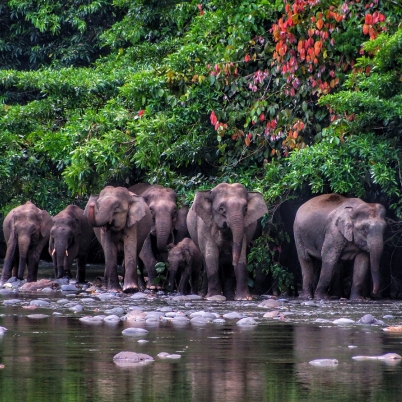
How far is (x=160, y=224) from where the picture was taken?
19.3 meters

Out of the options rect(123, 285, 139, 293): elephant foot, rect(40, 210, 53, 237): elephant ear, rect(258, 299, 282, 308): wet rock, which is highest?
rect(40, 210, 53, 237): elephant ear

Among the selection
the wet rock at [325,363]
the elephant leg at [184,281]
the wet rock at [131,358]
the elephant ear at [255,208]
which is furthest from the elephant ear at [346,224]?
the wet rock at [131,358]

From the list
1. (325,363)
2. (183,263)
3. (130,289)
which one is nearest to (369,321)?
(325,363)

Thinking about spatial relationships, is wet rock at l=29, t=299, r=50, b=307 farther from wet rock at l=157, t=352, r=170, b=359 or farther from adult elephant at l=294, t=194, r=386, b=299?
wet rock at l=157, t=352, r=170, b=359

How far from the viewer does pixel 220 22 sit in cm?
1964

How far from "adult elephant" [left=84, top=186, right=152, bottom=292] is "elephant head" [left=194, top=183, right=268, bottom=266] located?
5.08 feet

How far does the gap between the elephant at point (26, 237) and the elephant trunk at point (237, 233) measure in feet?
17.6

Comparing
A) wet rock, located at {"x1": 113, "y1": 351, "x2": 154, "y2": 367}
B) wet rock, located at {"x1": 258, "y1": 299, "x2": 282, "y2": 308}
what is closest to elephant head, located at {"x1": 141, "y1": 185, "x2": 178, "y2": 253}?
wet rock, located at {"x1": 258, "y1": 299, "x2": 282, "y2": 308}

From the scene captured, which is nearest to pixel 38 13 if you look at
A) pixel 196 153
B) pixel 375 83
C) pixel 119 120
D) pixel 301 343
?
pixel 119 120

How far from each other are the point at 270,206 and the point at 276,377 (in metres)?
10.6

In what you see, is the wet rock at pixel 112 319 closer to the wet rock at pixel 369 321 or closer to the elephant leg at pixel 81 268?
the wet rock at pixel 369 321

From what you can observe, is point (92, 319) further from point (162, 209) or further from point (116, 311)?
point (162, 209)

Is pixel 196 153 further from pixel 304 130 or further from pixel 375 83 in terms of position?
pixel 375 83

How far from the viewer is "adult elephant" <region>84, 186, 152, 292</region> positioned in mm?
18094
